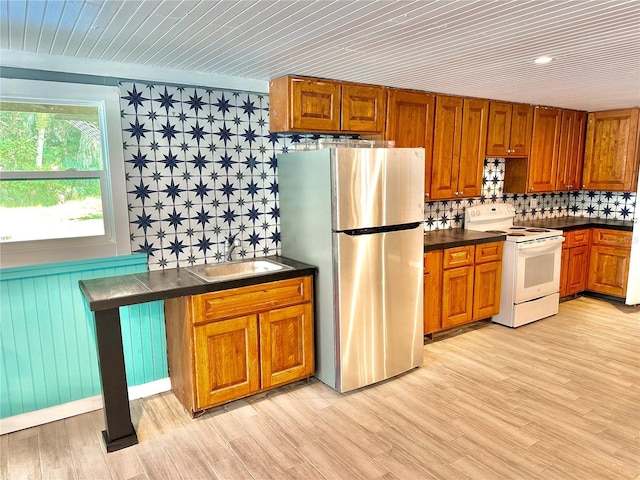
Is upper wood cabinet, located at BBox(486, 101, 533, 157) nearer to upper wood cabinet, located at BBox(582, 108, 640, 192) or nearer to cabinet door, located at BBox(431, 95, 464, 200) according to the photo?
cabinet door, located at BBox(431, 95, 464, 200)

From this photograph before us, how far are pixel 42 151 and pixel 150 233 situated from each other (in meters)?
0.77

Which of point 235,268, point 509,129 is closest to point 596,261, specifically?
point 509,129

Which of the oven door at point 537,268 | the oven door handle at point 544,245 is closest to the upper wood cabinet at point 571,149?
the oven door handle at point 544,245

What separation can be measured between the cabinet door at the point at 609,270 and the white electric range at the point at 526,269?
0.85 meters

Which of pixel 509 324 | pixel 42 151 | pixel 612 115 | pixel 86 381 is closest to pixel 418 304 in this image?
pixel 509 324

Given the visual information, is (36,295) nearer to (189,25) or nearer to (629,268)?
(189,25)

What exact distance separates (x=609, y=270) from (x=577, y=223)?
606mm

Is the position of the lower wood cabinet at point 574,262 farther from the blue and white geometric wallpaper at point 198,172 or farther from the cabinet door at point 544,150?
the blue and white geometric wallpaper at point 198,172

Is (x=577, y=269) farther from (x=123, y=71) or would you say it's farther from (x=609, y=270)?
(x=123, y=71)

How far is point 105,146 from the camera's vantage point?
2730 mm

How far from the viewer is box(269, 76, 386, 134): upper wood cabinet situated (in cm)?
302

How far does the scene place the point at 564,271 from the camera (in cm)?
471

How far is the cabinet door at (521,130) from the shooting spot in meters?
4.33

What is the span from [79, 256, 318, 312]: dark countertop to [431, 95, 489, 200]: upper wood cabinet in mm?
1654
